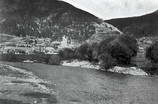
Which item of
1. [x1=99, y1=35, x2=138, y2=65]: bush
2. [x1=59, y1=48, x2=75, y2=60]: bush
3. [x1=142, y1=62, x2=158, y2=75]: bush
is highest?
[x1=99, y1=35, x2=138, y2=65]: bush

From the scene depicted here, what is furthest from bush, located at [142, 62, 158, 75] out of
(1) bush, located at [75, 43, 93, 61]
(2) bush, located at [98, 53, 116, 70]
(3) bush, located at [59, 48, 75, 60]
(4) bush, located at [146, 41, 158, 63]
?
(3) bush, located at [59, 48, 75, 60]

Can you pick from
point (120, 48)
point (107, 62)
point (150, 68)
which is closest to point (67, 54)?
point (120, 48)

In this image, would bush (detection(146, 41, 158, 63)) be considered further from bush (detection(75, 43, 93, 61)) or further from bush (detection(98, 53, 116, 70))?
bush (detection(75, 43, 93, 61))

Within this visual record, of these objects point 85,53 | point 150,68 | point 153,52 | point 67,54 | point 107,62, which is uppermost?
point 153,52

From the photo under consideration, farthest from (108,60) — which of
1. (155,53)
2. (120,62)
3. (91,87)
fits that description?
(91,87)

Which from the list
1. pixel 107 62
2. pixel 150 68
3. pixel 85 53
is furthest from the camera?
pixel 85 53

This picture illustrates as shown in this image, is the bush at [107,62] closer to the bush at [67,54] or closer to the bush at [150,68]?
the bush at [150,68]

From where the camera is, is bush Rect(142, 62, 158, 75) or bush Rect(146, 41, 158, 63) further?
bush Rect(146, 41, 158, 63)

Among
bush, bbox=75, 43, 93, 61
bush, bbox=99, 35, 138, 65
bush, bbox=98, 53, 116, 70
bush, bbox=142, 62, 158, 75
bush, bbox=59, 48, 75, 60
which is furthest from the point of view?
bush, bbox=59, 48, 75, 60

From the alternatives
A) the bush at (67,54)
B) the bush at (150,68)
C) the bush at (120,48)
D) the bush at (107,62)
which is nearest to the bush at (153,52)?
the bush at (150,68)

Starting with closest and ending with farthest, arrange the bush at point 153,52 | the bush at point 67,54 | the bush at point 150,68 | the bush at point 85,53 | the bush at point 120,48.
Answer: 1. the bush at point 150,68
2. the bush at point 153,52
3. the bush at point 120,48
4. the bush at point 85,53
5. the bush at point 67,54

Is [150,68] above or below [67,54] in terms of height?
below

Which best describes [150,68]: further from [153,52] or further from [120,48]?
[120,48]
